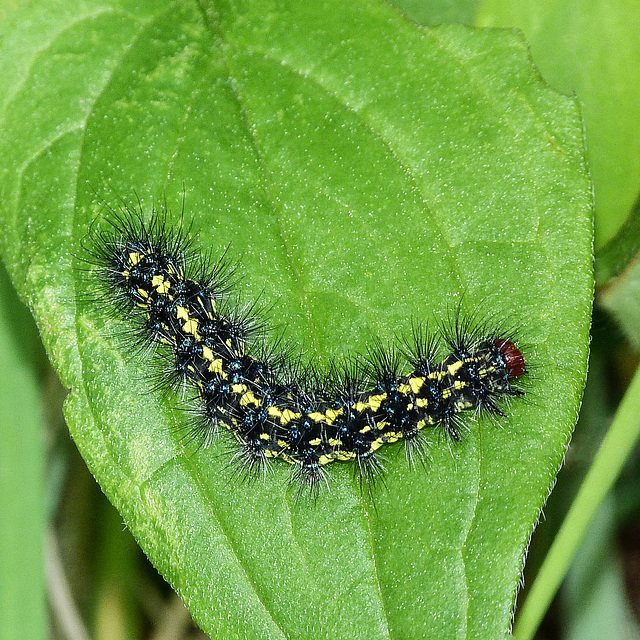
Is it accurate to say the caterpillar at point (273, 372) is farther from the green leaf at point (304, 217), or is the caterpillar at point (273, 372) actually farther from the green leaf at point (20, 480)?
the green leaf at point (20, 480)

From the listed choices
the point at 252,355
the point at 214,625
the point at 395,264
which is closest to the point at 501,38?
the point at 395,264

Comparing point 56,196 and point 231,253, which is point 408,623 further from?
point 56,196

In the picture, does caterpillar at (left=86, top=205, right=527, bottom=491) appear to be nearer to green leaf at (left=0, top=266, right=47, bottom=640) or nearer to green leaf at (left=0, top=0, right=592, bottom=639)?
green leaf at (left=0, top=0, right=592, bottom=639)


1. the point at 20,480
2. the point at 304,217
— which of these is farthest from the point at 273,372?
the point at 20,480

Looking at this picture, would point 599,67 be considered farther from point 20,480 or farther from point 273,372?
point 20,480

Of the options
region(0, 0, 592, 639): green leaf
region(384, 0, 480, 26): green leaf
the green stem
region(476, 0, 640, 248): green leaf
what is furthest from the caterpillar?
region(384, 0, 480, 26): green leaf

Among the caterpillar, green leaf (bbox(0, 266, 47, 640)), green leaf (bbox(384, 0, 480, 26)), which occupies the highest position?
green leaf (bbox(384, 0, 480, 26))
